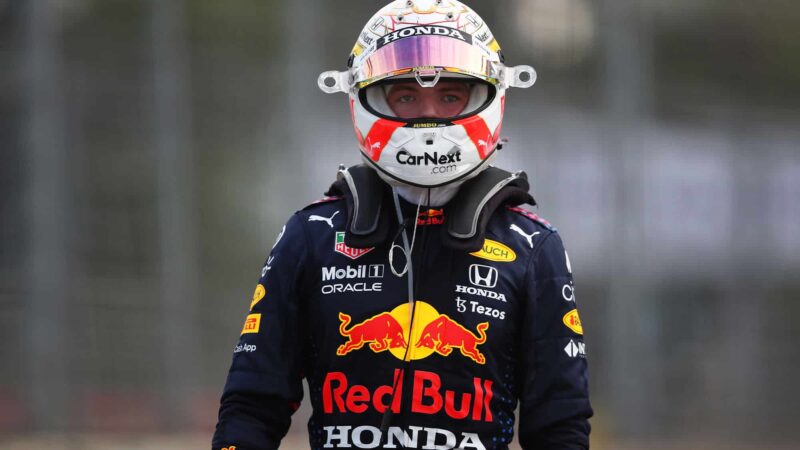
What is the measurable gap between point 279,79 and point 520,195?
227 inches

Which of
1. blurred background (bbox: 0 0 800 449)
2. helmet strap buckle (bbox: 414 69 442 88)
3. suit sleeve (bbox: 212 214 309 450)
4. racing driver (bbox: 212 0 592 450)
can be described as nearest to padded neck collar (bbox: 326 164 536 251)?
racing driver (bbox: 212 0 592 450)

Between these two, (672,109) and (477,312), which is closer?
(477,312)

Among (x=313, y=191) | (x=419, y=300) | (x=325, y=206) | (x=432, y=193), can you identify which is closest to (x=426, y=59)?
(x=432, y=193)

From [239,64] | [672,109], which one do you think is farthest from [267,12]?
[672,109]

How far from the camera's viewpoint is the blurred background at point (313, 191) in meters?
8.67

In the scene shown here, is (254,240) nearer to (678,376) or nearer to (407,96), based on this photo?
(678,376)

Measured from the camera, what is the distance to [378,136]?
3105 mm

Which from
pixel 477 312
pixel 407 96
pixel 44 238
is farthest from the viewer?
pixel 44 238

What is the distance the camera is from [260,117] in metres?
8.77

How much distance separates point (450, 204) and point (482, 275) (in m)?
0.20

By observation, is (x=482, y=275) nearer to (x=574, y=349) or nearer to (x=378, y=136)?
(x=574, y=349)

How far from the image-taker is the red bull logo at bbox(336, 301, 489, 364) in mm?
2949

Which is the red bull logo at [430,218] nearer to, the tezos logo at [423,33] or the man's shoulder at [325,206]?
the man's shoulder at [325,206]

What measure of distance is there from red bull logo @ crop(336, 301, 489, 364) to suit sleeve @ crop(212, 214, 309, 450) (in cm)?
13
